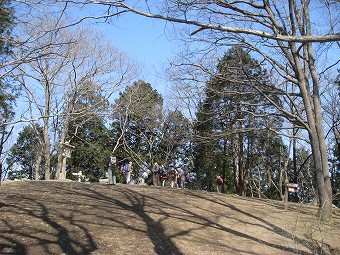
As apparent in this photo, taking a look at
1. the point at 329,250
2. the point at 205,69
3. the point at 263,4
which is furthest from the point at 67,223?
the point at 263,4

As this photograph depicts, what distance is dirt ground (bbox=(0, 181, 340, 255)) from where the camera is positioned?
26.9 ft

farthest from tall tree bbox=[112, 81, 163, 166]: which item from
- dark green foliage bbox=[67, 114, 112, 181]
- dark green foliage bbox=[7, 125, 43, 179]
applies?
dark green foliage bbox=[7, 125, 43, 179]

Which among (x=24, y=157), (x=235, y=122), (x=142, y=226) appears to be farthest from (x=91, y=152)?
(x=142, y=226)

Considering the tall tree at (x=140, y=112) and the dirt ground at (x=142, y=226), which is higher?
the tall tree at (x=140, y=112)

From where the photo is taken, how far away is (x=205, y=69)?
587 inches

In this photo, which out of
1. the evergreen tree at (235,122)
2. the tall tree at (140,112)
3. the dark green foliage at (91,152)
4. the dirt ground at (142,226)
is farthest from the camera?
the dark green foliage at (91,152)

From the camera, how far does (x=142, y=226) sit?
1009 cm

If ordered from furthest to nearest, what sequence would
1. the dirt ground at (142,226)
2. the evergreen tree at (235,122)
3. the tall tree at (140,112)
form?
1. the tall tree at (140,112)
2. the evergreen tree at (235,122)
3. the dirt ground at (142,226)

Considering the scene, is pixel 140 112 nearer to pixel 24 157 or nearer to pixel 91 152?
pixel 91 152

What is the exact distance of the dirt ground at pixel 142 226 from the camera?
26.9 feet

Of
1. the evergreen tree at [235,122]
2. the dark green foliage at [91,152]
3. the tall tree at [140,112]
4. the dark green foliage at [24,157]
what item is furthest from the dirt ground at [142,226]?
the dark green foliage at [24,157]

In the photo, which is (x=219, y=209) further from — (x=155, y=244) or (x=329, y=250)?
(x=155, y=244)

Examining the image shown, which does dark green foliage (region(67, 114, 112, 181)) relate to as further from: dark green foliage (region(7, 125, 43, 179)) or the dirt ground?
the dirt ground

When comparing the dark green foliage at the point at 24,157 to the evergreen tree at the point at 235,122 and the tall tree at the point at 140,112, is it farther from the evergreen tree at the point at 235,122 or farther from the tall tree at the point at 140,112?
the evergreen tree at the point at 235,122
